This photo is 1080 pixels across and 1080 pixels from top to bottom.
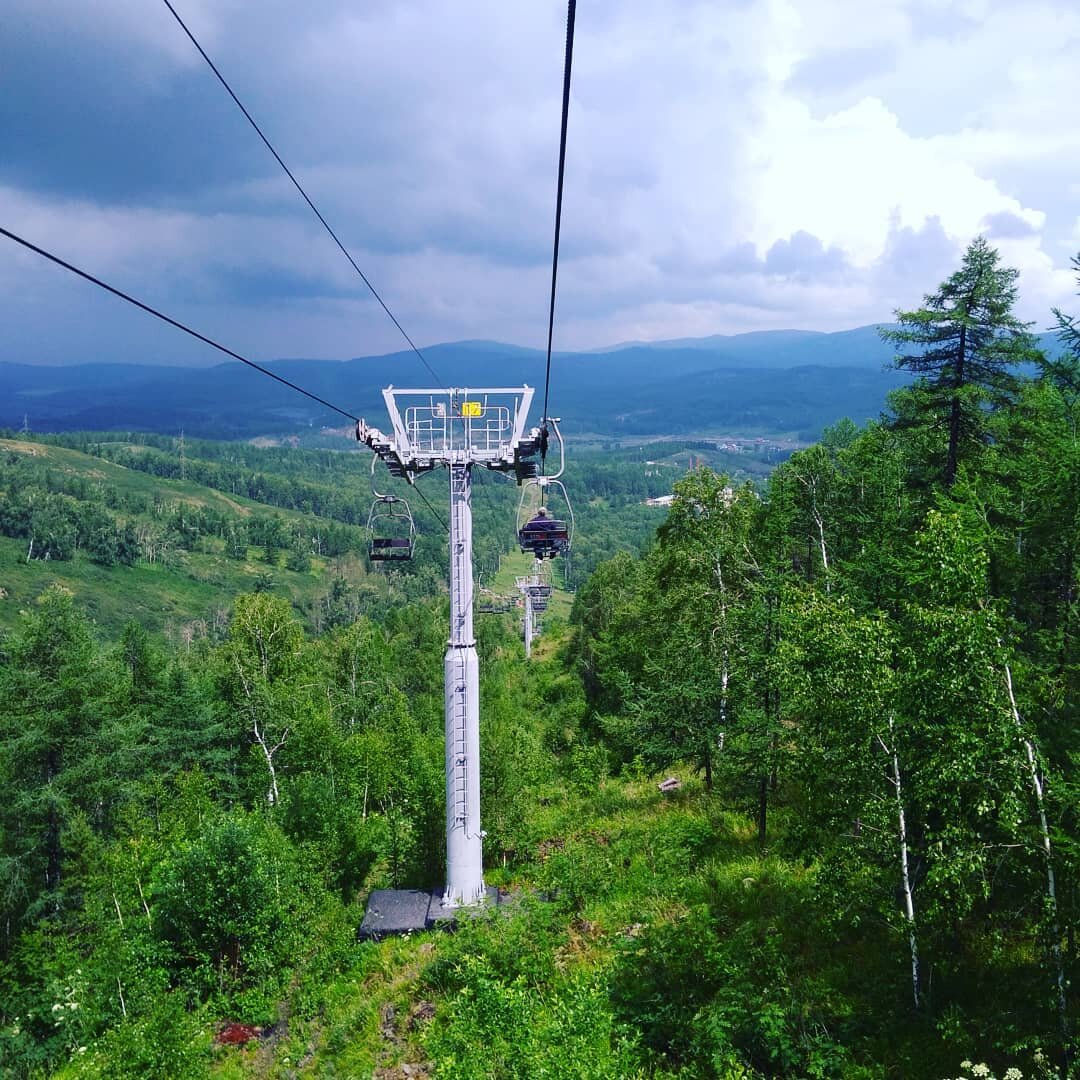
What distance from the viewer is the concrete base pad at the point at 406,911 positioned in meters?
15.0

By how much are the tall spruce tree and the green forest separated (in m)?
0.09

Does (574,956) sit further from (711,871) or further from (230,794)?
(230,794)

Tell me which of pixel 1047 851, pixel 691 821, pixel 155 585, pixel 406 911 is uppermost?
pixel 1047 851

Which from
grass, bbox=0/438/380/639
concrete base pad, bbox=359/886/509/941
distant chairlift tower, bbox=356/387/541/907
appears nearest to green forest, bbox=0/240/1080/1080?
concrete base pad, bbox=359/886/509/941

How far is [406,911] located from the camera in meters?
15.7

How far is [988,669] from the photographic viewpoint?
7.36 metres

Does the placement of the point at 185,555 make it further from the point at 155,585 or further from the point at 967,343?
the point at 967,343

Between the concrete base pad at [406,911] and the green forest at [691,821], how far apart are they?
1.43 feet

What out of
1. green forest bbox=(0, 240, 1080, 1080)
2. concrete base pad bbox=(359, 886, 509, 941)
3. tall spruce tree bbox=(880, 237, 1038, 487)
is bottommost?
concrete base pad bbox=(359, 886, 509, 941)

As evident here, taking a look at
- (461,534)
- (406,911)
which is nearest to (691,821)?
(406,911)

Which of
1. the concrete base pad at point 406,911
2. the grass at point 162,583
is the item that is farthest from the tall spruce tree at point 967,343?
the grass at point 162,583

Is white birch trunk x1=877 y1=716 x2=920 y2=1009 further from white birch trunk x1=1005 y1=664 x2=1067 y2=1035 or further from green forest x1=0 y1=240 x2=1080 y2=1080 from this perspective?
white birch trunk x1=1005 y1=664 x2=1067 y2=1035

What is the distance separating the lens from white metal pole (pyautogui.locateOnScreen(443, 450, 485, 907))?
613 inches

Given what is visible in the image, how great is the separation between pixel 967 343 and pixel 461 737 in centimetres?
1625
